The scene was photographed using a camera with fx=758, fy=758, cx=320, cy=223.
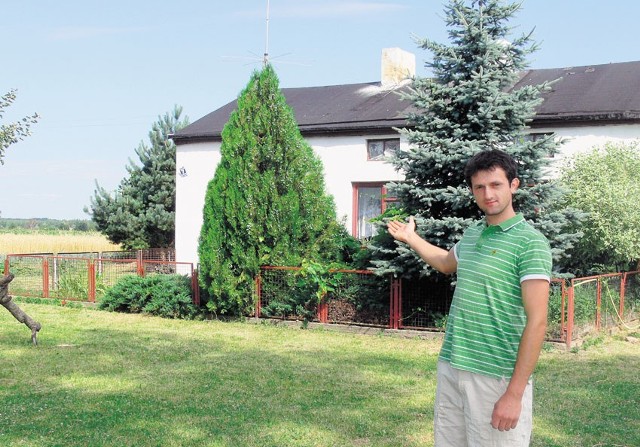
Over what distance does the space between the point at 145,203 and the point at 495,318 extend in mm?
29998

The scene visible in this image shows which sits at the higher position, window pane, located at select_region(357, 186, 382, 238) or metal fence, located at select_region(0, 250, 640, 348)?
window pane, located at select_region(357, 186, 382, 238)

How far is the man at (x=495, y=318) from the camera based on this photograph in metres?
3.80

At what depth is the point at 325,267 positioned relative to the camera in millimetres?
15633

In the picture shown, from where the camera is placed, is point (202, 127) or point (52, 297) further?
point (202, 127)

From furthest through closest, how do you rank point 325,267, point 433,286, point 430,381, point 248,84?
point 248,84, point 325,267, point 433,286, point 430,381

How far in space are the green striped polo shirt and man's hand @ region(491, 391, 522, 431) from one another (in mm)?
168

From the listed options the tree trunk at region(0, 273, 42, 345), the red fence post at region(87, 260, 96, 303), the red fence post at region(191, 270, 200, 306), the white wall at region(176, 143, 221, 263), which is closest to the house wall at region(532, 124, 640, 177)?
the red fence post at region(191, 270, 200, 306)

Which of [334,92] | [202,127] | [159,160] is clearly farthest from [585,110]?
[159,160]

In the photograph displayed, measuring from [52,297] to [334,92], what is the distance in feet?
37.7

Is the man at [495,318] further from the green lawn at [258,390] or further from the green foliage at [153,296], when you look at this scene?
the green foliage at [153,296]

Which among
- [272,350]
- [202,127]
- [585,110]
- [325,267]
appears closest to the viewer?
[272,350]

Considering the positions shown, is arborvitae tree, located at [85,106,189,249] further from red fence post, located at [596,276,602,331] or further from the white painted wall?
red fence post, located at [596,276,602,331]

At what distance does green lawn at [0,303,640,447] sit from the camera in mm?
7449

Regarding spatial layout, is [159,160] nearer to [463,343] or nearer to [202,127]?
[202,127]
